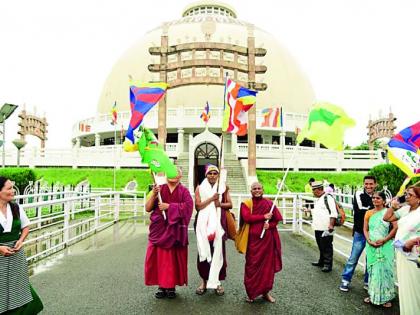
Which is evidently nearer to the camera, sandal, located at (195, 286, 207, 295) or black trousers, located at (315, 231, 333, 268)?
sandal, located at (195, 286, 207, 295)

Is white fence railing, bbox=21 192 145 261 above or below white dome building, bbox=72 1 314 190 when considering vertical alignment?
below

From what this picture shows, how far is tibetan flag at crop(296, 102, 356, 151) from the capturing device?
14.6ft

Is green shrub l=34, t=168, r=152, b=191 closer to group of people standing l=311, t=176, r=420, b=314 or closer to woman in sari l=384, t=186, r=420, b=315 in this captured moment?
group of people standing l=311, t=176, r=420, b=314

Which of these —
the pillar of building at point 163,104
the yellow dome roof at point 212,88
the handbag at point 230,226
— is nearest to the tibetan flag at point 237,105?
the handbag at point 230,226

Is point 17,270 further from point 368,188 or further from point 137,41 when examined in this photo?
point 137,41

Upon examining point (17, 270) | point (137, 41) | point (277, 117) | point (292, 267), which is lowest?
point (292, 267)

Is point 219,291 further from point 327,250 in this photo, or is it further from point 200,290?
point 327,250

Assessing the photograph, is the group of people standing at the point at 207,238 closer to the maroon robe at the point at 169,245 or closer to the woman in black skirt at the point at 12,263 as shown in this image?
the maroon robe at the point at 169,245

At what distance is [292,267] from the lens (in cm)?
559

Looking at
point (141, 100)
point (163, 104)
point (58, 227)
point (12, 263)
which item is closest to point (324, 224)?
point (141, 100)

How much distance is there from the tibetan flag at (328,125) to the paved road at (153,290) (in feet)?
6.45

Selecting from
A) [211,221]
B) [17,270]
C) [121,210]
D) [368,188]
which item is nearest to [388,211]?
[368,188]

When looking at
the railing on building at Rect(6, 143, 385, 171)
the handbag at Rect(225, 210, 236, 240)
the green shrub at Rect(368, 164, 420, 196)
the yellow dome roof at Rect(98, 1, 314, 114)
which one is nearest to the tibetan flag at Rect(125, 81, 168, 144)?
the handbag at Rect(225, 210, 236, 240)

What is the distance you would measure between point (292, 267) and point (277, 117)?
19.3 metres
